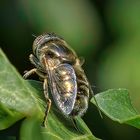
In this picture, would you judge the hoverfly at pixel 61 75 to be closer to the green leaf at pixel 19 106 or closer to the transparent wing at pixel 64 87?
the transparent wing at pixel 64 87

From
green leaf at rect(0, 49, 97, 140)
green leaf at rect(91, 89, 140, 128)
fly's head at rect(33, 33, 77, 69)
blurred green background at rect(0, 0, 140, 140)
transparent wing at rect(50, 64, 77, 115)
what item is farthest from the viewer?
blurred green background at rect(0, 0, 140, 140)

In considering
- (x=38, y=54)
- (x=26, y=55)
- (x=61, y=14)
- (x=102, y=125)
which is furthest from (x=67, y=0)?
(x=38, y=54)

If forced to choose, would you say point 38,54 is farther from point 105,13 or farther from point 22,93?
point 105,13

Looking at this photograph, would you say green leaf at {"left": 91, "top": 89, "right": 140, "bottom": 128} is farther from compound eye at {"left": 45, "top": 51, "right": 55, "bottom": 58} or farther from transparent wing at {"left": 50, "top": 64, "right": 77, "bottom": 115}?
compound eye at {"left": 45, "top": 51, "right": 55, "bottom": 58}

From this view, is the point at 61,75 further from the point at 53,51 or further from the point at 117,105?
the point at 117,105

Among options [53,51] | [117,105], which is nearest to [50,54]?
[53,51]

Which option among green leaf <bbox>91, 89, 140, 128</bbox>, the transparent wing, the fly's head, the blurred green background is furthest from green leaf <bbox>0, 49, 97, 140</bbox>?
the blurred green background
